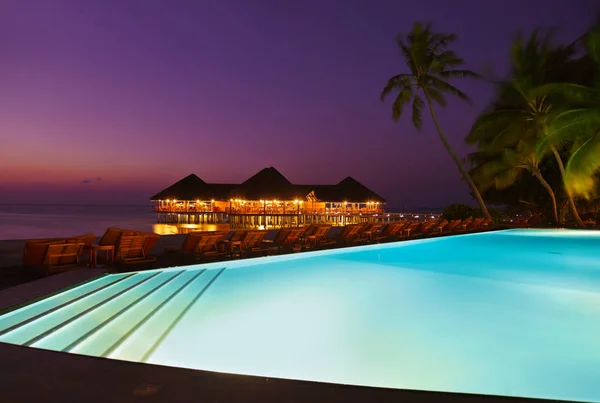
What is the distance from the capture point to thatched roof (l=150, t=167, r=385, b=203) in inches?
1454

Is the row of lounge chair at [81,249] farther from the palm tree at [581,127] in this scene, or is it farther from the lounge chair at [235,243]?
the palm tree at [581,127]

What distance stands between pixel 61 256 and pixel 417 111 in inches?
715

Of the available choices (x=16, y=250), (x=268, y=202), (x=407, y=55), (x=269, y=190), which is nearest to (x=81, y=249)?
(x=16, y=250)

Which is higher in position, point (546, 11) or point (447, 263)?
point (546, 11)

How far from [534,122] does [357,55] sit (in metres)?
9.32

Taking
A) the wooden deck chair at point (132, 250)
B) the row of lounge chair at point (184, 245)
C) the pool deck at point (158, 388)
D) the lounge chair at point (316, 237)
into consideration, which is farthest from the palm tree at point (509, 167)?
Answer: the pool deck at point (158, 388)

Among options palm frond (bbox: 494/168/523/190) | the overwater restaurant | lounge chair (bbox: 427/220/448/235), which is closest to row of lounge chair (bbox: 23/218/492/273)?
lounge chair (bbox: 427/220/448/235)

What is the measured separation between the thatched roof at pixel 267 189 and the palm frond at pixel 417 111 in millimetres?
15930

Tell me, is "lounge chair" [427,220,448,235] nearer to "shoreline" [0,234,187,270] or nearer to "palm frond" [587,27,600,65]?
"palm frond" [587,27,600,65]

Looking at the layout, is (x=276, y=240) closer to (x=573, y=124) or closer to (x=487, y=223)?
(x=573, y=124)

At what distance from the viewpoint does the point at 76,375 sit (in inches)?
92.6

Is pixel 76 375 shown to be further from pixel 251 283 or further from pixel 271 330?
pixel 251 283

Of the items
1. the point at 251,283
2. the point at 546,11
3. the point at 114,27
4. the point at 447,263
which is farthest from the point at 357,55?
the point at 251,283

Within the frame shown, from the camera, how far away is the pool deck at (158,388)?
2.08m
